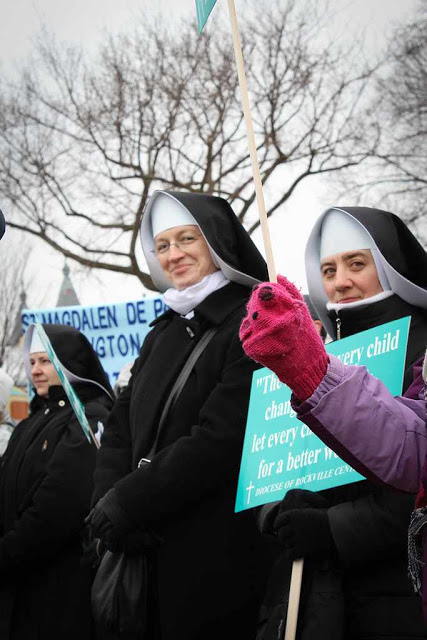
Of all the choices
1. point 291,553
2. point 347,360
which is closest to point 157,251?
point 347,360

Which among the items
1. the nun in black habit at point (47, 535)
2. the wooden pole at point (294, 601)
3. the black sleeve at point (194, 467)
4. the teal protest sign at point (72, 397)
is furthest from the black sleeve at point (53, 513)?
the wooden pole at point (294, 601)

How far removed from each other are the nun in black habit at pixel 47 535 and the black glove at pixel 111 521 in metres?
1.11

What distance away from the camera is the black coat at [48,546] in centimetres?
419

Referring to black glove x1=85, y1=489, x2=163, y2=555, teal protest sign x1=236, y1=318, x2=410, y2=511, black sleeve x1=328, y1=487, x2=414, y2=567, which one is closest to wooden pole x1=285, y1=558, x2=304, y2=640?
black sleeve x1=328, y1=487, x2=414, y2=567

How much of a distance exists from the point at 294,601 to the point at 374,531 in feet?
1.04

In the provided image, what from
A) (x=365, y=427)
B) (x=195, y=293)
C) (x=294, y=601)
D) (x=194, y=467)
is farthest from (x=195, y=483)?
(x=365, y=427)

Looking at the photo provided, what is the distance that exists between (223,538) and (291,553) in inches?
22.3

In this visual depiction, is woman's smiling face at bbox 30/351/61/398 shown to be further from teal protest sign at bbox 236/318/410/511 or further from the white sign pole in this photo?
the white sign pole

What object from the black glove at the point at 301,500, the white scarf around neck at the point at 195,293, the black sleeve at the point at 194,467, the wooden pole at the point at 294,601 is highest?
the white scarf around neck at the point at 195,293

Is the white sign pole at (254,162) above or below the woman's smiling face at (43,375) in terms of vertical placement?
below

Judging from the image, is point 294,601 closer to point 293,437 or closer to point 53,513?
point 293,437

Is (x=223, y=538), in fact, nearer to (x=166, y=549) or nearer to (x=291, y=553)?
(x=166, y=549)

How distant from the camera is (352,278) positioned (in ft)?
10.2

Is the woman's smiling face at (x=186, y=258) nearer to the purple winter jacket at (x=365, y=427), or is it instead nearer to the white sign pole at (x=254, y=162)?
the white sign pole at (x=254, y=162)
